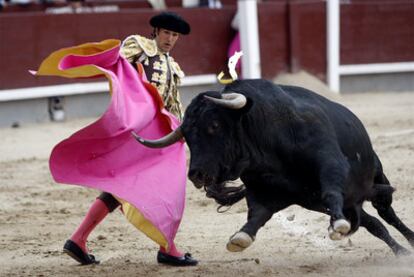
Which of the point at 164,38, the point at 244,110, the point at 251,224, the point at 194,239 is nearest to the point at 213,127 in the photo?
the point at 244,110

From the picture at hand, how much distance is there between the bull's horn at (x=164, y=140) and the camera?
13.5 feet

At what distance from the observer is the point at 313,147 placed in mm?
4137

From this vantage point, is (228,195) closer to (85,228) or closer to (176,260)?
(176,260)

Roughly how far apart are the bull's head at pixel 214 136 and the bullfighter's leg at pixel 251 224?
0.65 ft

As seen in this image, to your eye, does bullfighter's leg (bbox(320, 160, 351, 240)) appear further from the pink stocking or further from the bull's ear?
the pink stocking

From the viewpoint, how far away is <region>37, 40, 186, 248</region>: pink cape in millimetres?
4473

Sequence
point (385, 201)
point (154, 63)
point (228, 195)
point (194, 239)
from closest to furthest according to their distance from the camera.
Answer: point (228, 195) < point (154, 63) < point (385, 201) < point (194, 239)

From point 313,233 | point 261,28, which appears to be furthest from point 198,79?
point 313,233

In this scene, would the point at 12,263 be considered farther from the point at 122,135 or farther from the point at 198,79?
the point at 198,79

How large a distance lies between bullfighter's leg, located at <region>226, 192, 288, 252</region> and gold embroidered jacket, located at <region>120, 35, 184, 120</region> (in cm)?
78

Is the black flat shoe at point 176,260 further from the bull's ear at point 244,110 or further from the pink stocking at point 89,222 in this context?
the bull's ear at point 244,110

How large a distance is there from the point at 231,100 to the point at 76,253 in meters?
1.20

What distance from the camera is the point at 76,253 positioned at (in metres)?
4.65

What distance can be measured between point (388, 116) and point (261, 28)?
2.41 metres
